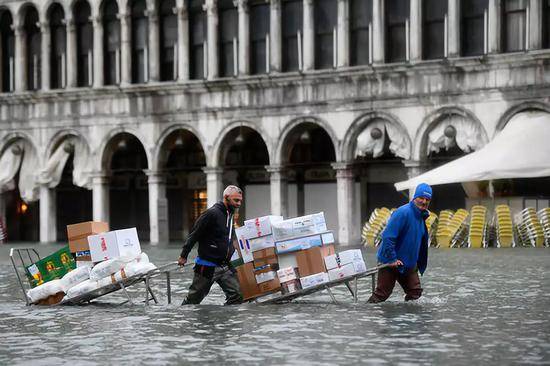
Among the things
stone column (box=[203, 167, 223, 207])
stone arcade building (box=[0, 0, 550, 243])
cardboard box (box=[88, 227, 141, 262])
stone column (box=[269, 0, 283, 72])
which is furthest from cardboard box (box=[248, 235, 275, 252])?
stone column (box=[203, 167, 223, 207])

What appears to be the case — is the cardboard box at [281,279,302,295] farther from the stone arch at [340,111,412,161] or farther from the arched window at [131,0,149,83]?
the arched window at [131,0,149,83]

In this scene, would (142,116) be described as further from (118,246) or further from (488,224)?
(118,246)

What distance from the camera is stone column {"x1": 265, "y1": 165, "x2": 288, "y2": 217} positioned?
1366 inches

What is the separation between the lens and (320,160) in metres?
37.2

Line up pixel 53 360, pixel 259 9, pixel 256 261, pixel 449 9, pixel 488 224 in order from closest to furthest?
pixel 53 360 < pixel 256 261 < pixel 488 224 < pixel 449 9 < pixel 259 9

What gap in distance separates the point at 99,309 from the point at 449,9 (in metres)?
19.0

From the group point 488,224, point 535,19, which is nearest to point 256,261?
point 488,224

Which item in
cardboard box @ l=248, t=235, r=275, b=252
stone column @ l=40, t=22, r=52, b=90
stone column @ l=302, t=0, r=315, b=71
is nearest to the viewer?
cardboard box @ l=248, t=235, r=275, b=252

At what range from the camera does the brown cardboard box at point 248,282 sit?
1471cm

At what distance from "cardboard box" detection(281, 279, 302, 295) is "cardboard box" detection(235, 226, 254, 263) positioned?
0.56 metres

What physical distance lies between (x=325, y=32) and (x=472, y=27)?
4.66 meters

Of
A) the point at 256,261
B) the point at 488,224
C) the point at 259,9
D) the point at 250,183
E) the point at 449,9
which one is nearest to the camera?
the point at 256,261

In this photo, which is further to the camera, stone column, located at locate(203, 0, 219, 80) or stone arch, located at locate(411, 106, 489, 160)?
stone column, located at locate(203, 0, 219, 80)

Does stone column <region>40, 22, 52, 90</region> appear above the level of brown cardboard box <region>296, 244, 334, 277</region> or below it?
above
